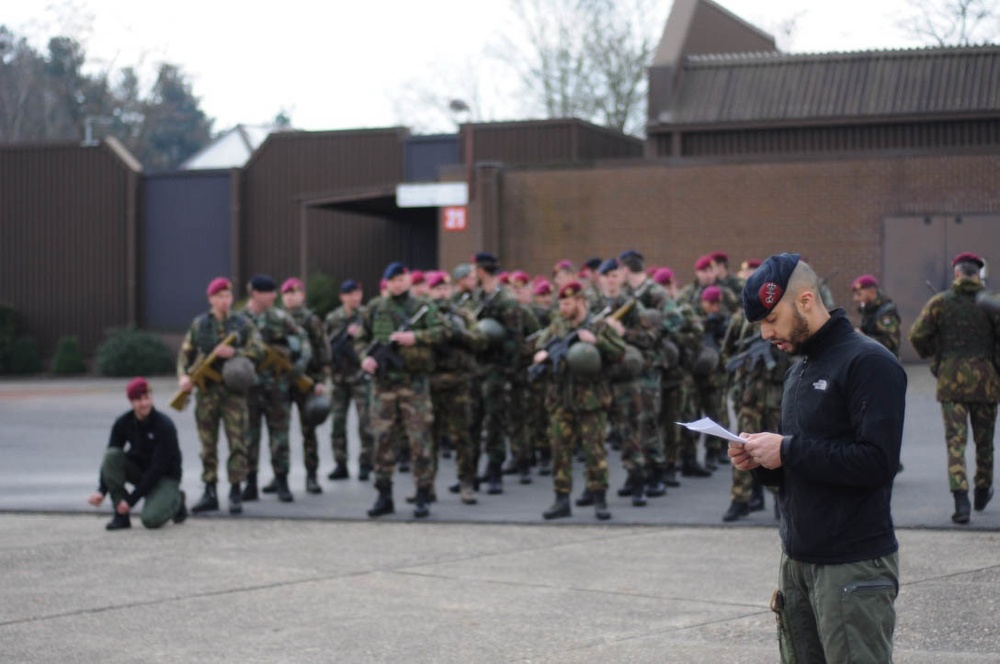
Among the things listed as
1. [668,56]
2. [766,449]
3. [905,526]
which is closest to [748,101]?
[668,56]

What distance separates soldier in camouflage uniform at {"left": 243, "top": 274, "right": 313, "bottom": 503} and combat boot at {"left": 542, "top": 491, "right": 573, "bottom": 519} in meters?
2.79

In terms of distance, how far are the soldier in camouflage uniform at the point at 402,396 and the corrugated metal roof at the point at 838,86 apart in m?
17.9

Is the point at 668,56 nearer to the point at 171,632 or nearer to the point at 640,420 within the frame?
the point at 640,420

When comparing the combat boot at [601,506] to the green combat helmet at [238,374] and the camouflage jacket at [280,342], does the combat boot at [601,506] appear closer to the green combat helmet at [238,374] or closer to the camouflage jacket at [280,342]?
the green combat helmet at [238,374]

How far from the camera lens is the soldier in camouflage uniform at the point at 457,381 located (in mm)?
12531

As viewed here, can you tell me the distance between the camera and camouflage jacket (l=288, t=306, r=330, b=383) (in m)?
14.4

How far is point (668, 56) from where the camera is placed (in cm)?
2977

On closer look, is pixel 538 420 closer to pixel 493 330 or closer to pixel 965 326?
pixel 493 330

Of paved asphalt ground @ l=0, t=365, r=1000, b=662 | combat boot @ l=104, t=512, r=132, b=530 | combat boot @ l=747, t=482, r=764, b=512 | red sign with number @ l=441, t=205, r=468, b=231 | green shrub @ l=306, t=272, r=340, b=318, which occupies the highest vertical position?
red sign with number @ l=441, t=205, r=468, b=231

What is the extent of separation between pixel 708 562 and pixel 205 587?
3.33 m

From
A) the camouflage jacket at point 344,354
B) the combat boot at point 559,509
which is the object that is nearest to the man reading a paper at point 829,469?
the combat boot at point 559,509

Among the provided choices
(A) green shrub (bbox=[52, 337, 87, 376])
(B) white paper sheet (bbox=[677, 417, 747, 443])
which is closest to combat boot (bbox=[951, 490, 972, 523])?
(B) white paper sheet (bbox=[677, 417, 747, 443])

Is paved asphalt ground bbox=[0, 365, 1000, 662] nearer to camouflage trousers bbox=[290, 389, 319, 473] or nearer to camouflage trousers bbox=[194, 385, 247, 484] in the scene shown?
camouflage trousers bbox=[290, 389, 319, 473]

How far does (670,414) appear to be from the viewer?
46.9ft
